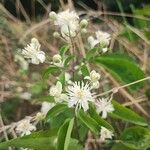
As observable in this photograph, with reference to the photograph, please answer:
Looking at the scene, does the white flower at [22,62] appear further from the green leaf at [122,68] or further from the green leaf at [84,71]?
the green leaf at [84,71]

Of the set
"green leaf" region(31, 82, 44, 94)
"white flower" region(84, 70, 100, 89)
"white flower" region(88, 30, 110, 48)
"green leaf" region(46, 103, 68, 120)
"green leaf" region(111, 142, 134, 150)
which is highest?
"white flower" region(88, 30, 110, 48)

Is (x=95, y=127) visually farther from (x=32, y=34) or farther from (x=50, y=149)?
(x=32, y=34)

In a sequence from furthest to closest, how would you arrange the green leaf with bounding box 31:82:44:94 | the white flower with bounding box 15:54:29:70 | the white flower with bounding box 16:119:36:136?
the white flower with bounding box 15:54:29:70 < the green leaf with bounding box 31:82:44:94 < the white flower with bounding box 16:119:36:136

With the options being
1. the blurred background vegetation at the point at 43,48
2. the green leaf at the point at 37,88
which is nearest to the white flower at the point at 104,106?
the blurred background vegetation at the point at 43,48

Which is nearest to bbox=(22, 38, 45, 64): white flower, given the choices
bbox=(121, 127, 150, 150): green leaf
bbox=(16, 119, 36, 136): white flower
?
bbox=(16, 119, 36, 136): white flower

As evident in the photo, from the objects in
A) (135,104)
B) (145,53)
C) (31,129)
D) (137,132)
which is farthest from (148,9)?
(31,129)

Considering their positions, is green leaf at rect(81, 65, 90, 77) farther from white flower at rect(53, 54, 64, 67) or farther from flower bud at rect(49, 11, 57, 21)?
flower bud at rect(49, 11, 57, 21)

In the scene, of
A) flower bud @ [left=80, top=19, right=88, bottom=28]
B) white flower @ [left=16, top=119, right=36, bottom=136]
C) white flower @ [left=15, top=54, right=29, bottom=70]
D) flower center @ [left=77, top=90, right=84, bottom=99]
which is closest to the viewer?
flower center @ [left=77, top=90, right=84, bottom=99]
